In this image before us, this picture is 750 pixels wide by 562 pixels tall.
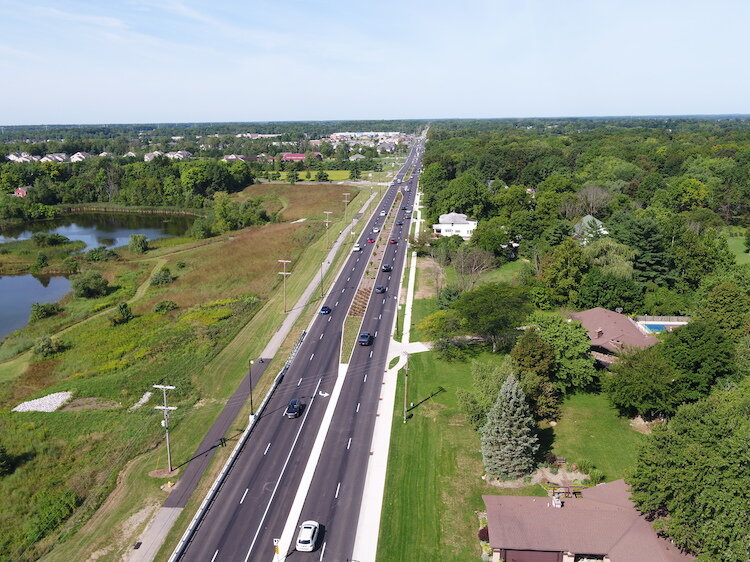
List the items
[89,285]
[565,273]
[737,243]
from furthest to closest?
[737,243]
[89,285]
[565,273]

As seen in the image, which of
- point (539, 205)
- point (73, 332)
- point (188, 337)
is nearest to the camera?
point (188, 337)

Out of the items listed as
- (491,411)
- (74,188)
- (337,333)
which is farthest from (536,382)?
(74,188)

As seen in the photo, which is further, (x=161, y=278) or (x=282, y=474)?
(x=161, y=278)

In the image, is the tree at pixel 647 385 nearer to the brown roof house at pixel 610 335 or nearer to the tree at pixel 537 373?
the brown roof house at pixel 610 335

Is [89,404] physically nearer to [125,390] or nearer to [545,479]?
[125,390]

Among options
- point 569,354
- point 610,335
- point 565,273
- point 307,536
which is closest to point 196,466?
point 307,536

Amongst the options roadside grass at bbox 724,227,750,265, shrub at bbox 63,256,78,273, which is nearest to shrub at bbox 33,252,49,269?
shrub at bbox 63,256,78,273

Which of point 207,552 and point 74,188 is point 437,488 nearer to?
point 207,552

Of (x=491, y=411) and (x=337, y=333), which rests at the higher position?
(x=491, y=411)
